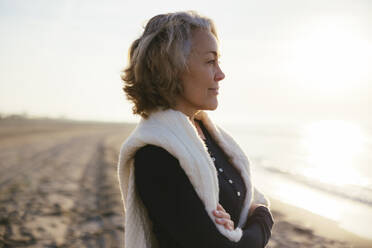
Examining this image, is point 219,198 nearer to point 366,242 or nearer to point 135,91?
point 135,91

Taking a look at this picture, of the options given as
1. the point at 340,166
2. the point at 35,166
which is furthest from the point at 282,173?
the point at 35,166

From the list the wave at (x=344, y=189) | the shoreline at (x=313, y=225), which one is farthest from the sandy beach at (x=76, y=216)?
the wave at (x=344, y=189)

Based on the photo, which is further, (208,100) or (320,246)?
(320,246)

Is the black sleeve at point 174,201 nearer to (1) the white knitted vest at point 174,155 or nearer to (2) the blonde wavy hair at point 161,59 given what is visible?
(1) the white knitted vest at point 174,155

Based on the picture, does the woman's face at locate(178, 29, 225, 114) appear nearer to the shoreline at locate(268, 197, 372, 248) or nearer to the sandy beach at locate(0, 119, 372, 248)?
the sandy beach at locate(0, 119, 372, 248)

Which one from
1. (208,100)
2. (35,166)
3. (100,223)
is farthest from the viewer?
(35,166)

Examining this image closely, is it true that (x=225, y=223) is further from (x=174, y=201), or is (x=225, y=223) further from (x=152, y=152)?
(x=152, y=152)

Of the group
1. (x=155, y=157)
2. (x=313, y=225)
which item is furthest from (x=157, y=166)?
(x=313, y=225)

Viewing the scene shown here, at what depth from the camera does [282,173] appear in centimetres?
1265

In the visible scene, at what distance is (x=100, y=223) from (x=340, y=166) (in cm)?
1371

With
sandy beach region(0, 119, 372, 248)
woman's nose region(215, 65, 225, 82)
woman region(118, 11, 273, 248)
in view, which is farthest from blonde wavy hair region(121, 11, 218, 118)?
sandy beach region(0, 119, 372, 248)

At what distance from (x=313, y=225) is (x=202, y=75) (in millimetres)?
5799

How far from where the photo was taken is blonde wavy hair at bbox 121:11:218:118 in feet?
4.01

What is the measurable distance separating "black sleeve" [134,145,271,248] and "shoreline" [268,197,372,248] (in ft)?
15.5
